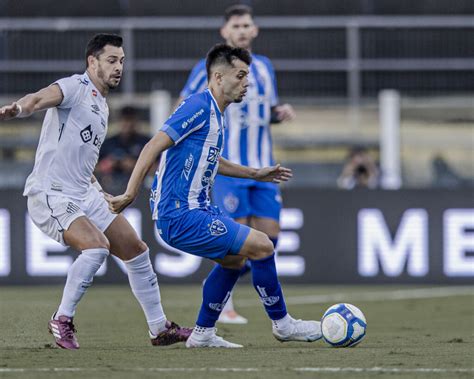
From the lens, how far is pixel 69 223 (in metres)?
8.06

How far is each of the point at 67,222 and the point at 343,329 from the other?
2154mm

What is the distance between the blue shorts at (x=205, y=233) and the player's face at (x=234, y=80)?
2.91ft

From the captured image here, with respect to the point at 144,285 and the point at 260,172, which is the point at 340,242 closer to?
the point at 144,285

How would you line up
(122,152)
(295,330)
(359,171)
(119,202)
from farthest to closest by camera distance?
(359,171), (122,152), (295,330), (119,202)

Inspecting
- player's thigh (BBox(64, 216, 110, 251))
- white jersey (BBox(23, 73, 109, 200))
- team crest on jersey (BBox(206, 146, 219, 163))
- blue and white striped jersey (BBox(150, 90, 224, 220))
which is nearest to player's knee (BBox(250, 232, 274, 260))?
blue and white striped jersey (BBox(150, 90, 224, 220))

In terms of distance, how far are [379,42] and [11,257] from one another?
7.03 meters

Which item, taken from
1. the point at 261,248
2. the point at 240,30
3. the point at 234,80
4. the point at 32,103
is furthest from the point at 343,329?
the point at 240,30

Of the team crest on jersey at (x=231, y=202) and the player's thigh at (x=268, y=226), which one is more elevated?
the team crest on jersey at (x=231, y=202)

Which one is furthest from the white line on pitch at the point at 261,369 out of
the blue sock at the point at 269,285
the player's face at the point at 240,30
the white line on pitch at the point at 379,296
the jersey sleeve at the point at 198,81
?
the white line on pitch at the point at 379,296

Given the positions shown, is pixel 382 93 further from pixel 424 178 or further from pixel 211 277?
pixel 211 277

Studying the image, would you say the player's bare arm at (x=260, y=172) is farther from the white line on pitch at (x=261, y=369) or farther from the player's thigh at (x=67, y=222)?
the white line on pitch at (x=261, y=369)

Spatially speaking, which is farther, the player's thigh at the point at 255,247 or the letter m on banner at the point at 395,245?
the letter m on banner at the point at 395,245

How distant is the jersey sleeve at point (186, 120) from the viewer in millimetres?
→ 7531

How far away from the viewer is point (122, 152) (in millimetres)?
15680
